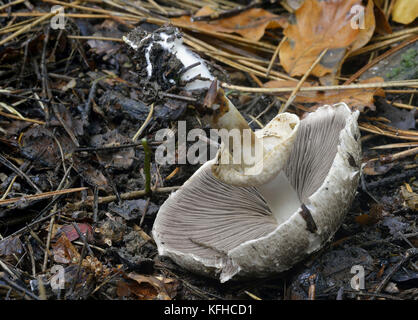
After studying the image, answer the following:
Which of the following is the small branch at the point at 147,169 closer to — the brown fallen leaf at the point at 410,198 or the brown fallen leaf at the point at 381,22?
the brown fallen leaf at the point at 410,198

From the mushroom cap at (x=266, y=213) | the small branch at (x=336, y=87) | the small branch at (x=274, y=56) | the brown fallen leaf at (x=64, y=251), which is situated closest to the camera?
the mushroom cap at (x=266, y=213)

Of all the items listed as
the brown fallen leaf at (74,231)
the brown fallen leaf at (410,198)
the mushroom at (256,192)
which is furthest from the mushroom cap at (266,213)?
the brown fallen leaf at (410,198)

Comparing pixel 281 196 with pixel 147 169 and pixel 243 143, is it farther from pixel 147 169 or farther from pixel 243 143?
pixel 147 169

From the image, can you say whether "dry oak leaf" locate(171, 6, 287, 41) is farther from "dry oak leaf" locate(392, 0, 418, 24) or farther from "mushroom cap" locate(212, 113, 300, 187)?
"mushroom cap" locate(212, 113, 300, 187)

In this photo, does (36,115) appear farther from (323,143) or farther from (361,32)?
(361,32)

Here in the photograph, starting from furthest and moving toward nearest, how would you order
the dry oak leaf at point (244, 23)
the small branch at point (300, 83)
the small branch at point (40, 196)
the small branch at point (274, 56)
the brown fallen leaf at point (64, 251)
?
1. the dry oak leaf at point (244, 23)
2. the small branch at point (274, 56)
3. the small branch at point (300, 83)
4. the small branch at point (40, 196)
5. the brown fallen leaf at point (64, 251)

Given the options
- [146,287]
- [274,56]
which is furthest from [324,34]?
[146,287]

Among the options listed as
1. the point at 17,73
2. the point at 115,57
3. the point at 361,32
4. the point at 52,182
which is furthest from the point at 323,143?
the point at 17,73
